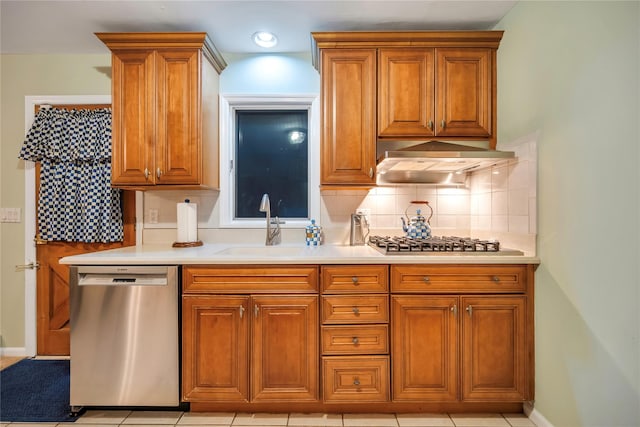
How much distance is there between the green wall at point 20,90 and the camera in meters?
2.47

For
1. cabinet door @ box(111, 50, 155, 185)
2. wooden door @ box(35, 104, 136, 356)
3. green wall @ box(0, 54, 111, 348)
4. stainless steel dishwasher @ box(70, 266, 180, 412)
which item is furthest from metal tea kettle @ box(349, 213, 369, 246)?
green wall @ box(0, 54, 111, 348)

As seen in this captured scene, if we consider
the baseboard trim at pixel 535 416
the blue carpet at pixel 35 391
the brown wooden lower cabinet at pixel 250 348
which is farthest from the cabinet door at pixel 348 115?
the blue carpet at pixel 35 391

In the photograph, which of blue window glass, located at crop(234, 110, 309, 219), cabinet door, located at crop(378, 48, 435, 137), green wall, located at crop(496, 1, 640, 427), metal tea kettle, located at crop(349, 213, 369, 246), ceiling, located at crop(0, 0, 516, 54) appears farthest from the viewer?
blue window glass, located at crop(234, 110, 309, 219)

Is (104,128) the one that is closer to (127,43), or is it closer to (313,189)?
(127,43)

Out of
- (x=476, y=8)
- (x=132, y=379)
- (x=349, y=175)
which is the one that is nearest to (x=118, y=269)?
(x=132, y=379)

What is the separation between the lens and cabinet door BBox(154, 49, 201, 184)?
2.06 metres

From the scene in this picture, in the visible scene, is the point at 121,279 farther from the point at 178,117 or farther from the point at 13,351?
the point at 13,351

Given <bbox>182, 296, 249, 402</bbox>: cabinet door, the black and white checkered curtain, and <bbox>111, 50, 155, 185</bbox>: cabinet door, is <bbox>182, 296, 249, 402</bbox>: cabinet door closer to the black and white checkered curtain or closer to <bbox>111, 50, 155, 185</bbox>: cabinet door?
<bbox>111, 50, 155, 185</bbox>: cabinet door

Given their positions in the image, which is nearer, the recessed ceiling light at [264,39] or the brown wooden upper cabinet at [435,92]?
the brown wooden upper cabinet at [435,92]

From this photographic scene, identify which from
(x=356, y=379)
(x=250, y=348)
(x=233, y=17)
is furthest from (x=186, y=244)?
(x=233, y=17)

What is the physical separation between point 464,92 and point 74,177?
2932 mm

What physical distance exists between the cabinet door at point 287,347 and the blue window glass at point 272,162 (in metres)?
0.96

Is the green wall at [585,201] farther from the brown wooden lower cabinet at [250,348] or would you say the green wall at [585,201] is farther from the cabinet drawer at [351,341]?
the brown wooden lower cabinet at [250,348]

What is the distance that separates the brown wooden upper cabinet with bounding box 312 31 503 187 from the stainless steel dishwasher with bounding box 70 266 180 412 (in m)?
1.24
